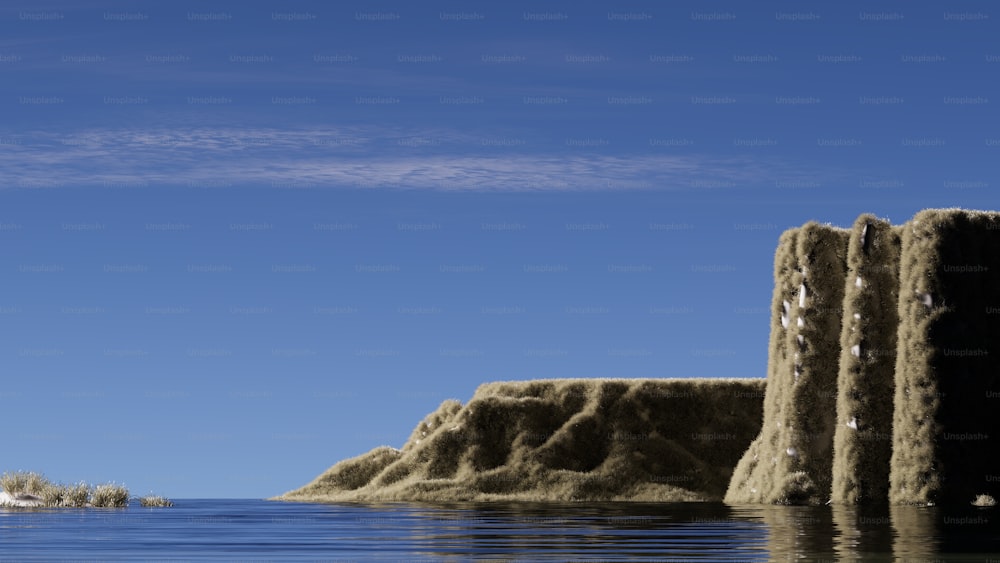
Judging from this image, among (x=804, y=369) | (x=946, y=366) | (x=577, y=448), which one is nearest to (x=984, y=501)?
(x=946, y=366)

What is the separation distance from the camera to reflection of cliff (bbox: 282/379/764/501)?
217 ft

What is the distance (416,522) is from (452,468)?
3602 cm

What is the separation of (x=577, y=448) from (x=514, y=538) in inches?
1802

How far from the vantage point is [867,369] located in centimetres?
4844

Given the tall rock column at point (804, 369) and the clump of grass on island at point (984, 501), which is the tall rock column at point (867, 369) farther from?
the clump of grass on island at point (984, 501)

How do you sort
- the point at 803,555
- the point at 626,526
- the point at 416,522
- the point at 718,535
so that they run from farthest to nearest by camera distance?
the point at 416,522, the point at 626,526, the point at 718,535, the point at 803,555

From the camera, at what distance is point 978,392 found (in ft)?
154

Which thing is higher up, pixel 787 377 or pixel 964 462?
pixel 787 377

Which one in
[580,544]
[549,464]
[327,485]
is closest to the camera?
[580,544]

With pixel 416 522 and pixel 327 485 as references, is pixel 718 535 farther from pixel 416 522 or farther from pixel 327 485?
pixel 327 485

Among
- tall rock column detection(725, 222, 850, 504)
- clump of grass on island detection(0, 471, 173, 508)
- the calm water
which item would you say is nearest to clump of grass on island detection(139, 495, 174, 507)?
clump of grass on island detection(0, 471, 173, 508)

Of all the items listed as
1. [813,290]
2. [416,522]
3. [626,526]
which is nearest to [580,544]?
[626,526]

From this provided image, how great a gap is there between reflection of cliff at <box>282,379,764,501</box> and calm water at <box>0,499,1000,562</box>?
94.3ft

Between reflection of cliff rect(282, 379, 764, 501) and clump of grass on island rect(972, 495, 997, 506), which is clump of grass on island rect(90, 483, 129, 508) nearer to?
reflection of cliff rect(282, 379, 764, 501)
